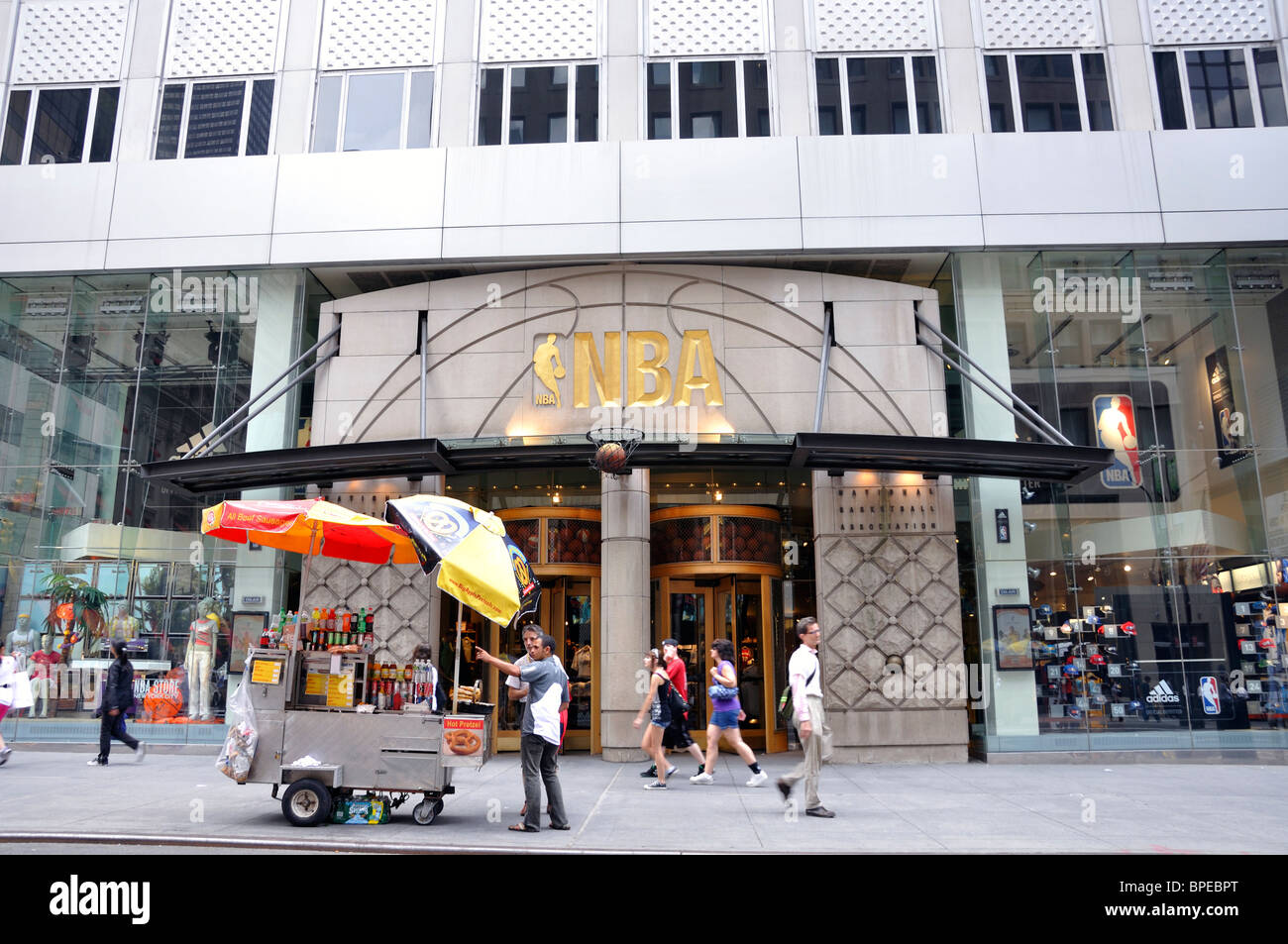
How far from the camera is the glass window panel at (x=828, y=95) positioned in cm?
1625

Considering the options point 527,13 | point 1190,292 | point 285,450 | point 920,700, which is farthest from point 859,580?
point 527,13

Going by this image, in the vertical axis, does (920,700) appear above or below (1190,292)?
below

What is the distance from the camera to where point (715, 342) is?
15.6 metres

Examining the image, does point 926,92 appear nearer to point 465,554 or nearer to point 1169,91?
point 1169,91

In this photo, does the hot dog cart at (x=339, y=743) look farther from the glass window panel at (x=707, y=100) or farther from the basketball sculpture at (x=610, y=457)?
the glass window panel at (x=707, y=100)

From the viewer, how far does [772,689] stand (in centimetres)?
1560

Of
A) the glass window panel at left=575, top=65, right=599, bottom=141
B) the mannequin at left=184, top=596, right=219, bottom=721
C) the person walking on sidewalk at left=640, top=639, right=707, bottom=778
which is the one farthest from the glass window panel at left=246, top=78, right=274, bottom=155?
the person walking on sidewalk at left=640, top=639, right=707, bottom=778

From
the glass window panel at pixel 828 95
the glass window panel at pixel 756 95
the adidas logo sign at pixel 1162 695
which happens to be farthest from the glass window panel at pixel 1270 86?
the adidas logo sign at pixel 1162 695

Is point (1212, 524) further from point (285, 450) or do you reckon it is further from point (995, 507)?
point (285, 450)

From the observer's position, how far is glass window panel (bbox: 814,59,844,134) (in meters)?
16.2

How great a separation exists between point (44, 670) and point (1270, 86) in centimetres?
2461

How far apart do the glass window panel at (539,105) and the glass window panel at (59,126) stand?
855 cm

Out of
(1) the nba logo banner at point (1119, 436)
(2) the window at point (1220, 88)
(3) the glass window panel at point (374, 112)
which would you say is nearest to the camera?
(1) the nba logo banner at point (1119, 436)

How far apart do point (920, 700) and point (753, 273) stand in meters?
7.85
